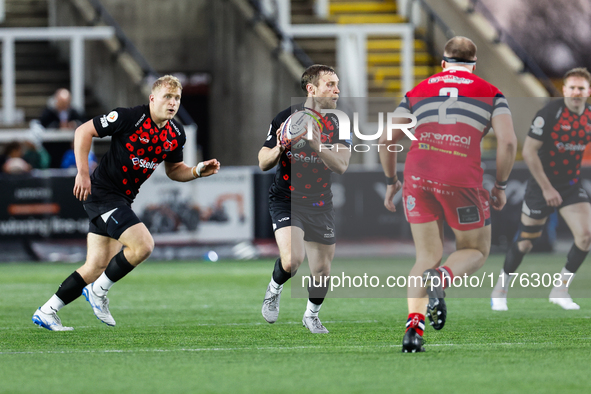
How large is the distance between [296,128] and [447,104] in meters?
→ 1.10

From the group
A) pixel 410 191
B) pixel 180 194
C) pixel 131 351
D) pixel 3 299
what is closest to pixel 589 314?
pixel 410 191

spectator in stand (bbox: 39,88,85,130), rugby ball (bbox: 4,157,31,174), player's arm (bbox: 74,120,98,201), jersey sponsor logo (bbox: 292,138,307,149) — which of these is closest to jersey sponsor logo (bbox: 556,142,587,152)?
jersey sponsor logo (bbox: 292,138,307,149)

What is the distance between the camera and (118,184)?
7.87m

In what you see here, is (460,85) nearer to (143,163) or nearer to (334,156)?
(334,156)

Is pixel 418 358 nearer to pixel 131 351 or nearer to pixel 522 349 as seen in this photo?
pixel 522 349

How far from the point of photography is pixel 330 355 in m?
6.20

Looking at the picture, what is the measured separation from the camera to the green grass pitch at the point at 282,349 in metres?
5.16

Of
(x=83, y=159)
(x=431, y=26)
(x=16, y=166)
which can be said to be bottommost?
(x=16, y=166)

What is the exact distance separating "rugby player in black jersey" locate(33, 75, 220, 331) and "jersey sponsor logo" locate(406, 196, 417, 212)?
1.94 meters

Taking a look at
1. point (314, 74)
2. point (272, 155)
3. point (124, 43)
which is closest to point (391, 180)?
point (272, 155)

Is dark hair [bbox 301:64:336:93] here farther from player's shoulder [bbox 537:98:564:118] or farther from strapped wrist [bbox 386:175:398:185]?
player's shoulder [bbox 537:98:564:118]

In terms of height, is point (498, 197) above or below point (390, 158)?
below

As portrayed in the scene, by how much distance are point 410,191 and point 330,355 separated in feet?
4.02

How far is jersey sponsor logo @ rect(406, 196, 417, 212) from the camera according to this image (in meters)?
6.32
